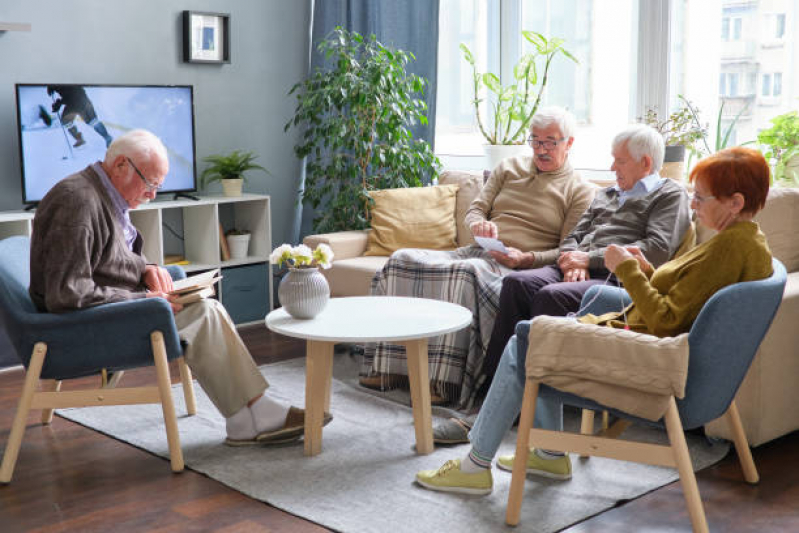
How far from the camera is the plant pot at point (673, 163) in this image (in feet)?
12.0

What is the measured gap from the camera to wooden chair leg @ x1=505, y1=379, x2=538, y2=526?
231cm

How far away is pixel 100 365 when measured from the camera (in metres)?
2.77

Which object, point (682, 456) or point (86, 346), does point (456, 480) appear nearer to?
point (682, 456)

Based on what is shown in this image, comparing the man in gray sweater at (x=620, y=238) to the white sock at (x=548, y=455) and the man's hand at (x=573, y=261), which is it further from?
the white sock at (x=548, y=455)

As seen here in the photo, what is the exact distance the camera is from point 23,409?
8.97 ft

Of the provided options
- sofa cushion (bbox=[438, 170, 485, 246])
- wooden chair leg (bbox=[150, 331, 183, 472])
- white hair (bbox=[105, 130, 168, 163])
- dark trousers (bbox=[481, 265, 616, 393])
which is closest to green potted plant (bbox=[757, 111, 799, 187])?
dark trousers (bbox=[481, 265, 616, 393])

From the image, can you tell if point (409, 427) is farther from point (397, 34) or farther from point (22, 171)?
point (397, 34)

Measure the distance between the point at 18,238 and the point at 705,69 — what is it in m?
2.97

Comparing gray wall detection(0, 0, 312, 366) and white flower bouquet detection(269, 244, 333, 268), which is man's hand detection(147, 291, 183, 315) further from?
gray wall detection(0, 0, 312, 366)

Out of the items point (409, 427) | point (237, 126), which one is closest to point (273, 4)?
point (237, 126)

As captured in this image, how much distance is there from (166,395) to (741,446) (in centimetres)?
171

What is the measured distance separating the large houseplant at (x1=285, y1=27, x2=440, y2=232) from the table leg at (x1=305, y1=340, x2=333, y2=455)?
176 centimetres

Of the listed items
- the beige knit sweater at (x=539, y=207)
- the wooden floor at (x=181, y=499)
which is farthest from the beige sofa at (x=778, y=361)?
the beige knit sweater at (x=539, y=207)

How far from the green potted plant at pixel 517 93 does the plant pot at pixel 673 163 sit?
3.13 ft
